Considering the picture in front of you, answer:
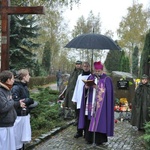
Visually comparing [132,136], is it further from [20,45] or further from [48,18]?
[48,18]

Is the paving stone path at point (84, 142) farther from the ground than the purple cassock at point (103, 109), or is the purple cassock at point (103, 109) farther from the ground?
the purple cassock at point (103, 109)

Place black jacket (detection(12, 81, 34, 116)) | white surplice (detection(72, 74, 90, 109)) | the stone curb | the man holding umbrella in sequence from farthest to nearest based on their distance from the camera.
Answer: the man holding umbrella
white surplice (detection(72, 74, 90, 109))
the stone curb
black jacket (detection(12, 81, 34, 116))

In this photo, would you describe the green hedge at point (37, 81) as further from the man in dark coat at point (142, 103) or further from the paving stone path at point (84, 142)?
the paving stone path at point (84, 142)

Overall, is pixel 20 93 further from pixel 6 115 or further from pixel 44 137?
pixel 44 137

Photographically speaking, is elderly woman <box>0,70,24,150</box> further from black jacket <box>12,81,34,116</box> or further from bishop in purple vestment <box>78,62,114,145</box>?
bishop in purple vestment <box>78,62,114,145</box>

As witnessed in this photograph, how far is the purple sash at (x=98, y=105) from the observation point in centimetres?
695

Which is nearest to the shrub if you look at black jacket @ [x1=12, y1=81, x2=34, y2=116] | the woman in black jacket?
the woman in black jacket

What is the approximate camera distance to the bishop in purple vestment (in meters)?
6.93

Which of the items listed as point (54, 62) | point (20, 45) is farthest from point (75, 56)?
point (20, 45)


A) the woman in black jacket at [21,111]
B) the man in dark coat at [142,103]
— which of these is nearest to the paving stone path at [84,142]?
the man in dark coat at [142,103]

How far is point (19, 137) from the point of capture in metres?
5.65

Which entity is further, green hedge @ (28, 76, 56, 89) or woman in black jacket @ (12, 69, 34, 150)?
green hedge @ (28, 76, 56, 89)

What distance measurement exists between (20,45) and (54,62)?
3316cm

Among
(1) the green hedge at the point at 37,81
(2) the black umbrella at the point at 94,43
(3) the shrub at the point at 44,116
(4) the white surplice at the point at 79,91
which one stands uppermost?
(2) the black umbrella at the point at 94,43
